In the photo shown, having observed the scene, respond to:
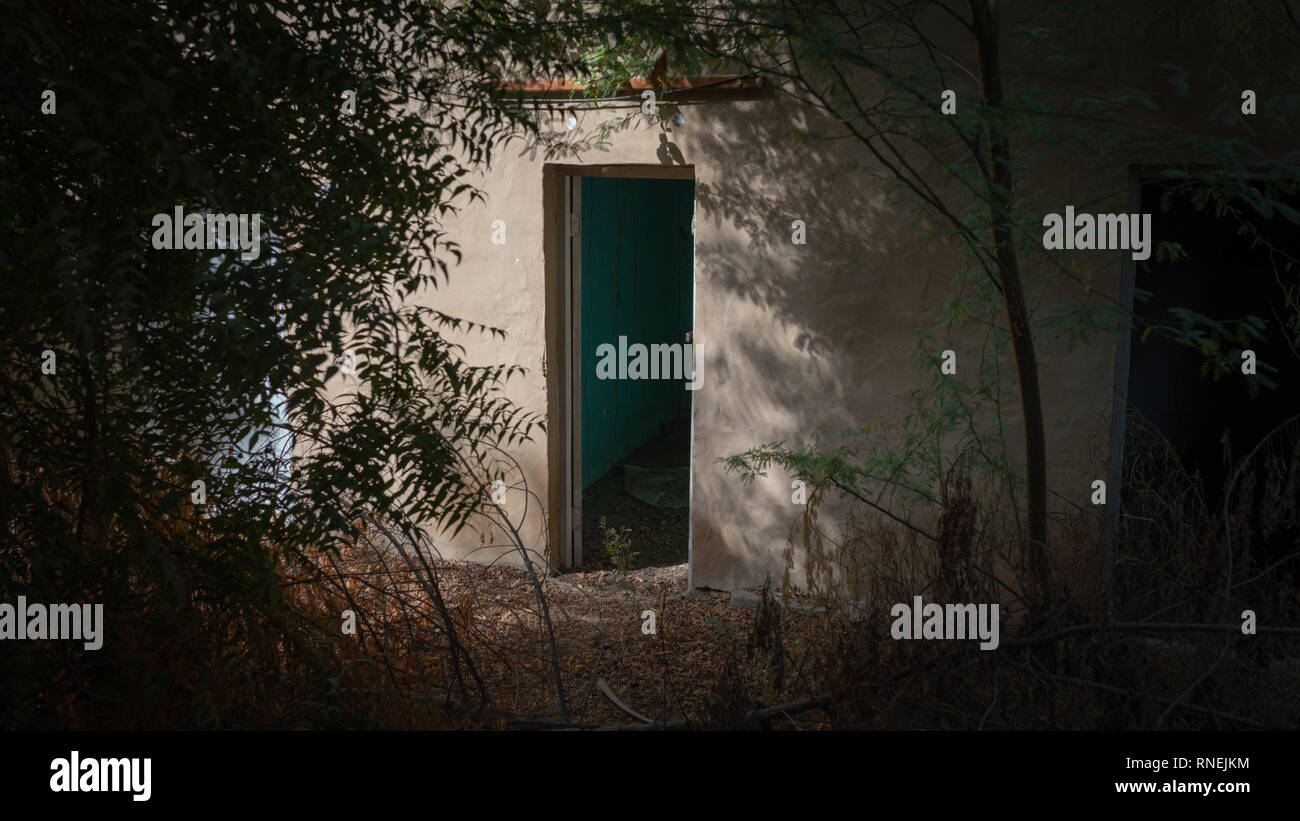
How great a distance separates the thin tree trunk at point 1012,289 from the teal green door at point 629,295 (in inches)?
161

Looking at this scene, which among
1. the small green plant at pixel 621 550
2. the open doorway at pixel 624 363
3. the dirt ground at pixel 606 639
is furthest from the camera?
the open doorway at pixel 624 363

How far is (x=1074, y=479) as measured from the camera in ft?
17.3

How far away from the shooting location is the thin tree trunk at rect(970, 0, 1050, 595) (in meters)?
3.96

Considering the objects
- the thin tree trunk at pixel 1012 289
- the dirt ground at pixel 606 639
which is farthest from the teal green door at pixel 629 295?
the thin tree trunk at pixel 1012 289

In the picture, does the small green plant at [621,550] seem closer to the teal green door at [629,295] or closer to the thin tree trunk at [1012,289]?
the teal green door at [629,295]

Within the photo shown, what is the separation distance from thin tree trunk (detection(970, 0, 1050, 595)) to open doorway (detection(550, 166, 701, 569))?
2.17 metres

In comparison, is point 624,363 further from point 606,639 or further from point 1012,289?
point 1012,289

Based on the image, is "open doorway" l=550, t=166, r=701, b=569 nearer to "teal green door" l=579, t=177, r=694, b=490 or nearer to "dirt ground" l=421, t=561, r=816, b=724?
"teal green door" l=579, t=177, r=694, b=490

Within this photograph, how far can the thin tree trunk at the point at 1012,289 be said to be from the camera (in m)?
3.96

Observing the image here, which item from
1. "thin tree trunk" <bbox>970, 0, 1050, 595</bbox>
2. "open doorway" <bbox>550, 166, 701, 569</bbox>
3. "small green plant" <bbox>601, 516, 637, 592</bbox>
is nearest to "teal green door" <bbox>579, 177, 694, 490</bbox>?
"open doorway" <bbox>550, 166, 701, 569</bbox>

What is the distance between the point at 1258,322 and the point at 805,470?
2.06m

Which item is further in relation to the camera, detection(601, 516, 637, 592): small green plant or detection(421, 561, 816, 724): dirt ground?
detection(601, 516, 637, 592): small green plant

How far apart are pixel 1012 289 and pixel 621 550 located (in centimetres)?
339
